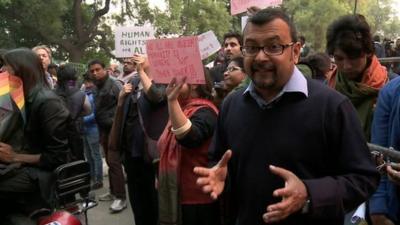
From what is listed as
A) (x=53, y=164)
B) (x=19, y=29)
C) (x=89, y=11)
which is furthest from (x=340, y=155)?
(x=89, y=11)

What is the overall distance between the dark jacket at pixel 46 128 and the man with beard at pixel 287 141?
4.73 feet

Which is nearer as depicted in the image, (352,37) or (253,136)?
(253,136)

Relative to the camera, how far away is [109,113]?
5.99 m

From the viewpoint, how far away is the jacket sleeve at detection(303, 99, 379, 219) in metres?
1.74

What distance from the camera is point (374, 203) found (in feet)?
7.20

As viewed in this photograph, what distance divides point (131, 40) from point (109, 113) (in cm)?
133

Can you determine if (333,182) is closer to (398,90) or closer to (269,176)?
(269,176)

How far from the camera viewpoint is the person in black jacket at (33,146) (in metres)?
3.01

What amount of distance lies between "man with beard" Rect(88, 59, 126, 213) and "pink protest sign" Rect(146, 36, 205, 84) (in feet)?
9.05

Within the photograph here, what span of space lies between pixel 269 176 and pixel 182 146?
1.25m

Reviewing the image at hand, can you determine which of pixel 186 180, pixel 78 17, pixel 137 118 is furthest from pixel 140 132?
pixel 78 17

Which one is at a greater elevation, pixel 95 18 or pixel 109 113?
pixel 95 18

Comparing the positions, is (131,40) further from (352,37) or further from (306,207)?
(306,207)

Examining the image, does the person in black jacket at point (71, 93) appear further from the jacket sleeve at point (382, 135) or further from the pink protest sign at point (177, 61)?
the jacket sleeve at point (382, 135)
